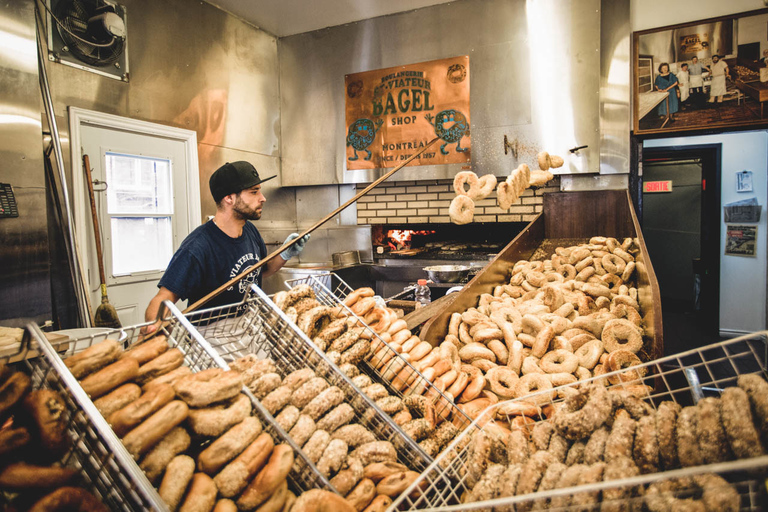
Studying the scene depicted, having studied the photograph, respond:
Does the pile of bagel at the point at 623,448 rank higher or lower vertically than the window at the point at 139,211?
lower

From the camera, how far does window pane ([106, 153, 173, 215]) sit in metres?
4.56

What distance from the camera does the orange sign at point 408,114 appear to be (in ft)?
19.6

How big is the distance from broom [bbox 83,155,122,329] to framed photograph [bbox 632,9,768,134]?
6.11 metres

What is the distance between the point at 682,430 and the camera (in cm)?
103

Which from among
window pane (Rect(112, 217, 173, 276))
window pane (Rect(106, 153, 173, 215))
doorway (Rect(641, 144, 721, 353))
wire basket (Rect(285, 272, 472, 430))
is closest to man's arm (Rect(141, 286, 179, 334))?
wire basket (Rect(285, 272, 472, 430))

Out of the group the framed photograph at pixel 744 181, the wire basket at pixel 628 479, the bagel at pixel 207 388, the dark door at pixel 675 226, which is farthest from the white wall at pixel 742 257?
the bagel at pixel 207 388

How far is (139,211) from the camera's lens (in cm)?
484

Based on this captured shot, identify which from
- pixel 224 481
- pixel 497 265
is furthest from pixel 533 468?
pixel 497 265

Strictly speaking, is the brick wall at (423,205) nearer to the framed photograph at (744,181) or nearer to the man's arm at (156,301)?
the framed photograph at (744,181)

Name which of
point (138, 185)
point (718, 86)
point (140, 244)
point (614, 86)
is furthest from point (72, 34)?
point (718, 86)

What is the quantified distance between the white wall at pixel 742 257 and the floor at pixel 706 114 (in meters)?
1.88

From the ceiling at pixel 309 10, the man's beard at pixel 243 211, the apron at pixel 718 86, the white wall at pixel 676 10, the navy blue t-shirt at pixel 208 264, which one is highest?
the ceiling at pixel 309 10

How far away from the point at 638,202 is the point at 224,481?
5907mm

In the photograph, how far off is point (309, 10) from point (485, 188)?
4.60 meters
